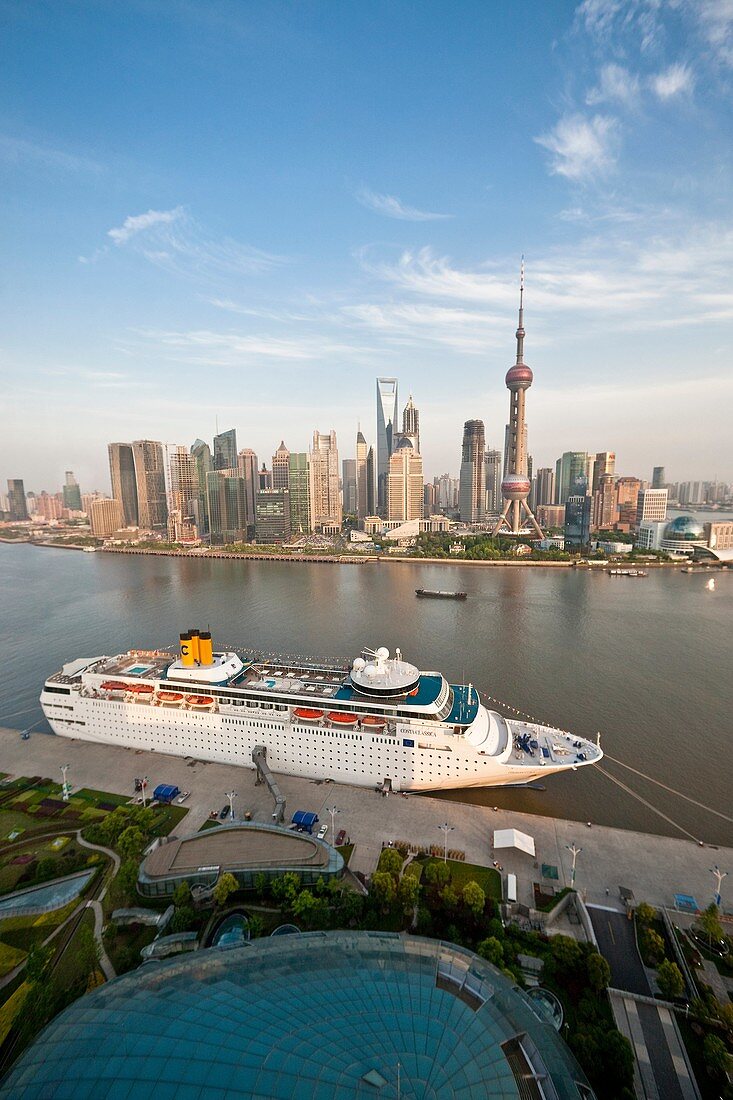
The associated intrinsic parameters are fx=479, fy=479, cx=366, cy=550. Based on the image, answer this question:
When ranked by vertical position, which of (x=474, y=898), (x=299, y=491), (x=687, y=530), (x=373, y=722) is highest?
(x=299, y=491)

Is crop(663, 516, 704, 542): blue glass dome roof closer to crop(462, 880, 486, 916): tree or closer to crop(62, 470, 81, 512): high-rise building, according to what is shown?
crop(462, 880, 486, 916): tree

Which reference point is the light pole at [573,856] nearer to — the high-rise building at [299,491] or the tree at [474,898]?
the tree at [474,898]

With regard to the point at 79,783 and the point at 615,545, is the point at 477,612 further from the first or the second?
the point at 615,545

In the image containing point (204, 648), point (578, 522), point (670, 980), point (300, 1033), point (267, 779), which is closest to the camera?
point (300, 1033)

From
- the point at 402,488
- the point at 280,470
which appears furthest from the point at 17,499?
the point at 402,488

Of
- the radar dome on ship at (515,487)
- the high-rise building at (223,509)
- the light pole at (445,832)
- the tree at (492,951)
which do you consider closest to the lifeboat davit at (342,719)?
the light pole at (445,832)

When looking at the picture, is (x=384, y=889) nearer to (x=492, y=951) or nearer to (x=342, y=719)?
(x=492, y=951)

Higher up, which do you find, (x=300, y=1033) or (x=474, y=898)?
(x=300, y=1033)
